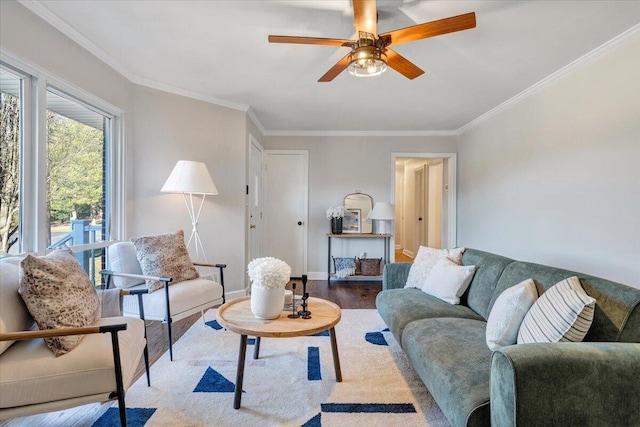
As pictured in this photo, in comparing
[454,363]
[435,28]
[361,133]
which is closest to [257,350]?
[454,363]

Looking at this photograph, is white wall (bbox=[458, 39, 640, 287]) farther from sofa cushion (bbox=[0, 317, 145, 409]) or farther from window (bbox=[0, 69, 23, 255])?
window (bbox=[0, 69, 23, 255])

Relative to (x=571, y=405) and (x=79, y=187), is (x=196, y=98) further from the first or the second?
(x=571, y=405)

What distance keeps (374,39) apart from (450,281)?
178cm

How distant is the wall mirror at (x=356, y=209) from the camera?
5.33 m

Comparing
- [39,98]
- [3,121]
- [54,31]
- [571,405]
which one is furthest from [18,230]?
[571,405]

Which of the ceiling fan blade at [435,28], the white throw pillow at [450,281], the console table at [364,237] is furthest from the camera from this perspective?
the console table at [364,237]

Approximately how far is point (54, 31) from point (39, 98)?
0.52m

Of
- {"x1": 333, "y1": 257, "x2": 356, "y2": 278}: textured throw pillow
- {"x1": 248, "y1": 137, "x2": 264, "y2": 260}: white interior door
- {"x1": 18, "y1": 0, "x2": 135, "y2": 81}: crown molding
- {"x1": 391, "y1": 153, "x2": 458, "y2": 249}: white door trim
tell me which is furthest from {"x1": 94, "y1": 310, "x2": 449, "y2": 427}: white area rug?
{"x1": 391, "y1": 153, "x2": 458, "y2": 249}: white door trim

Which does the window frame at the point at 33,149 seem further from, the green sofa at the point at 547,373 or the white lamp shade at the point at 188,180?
the green sofa at the point at 547,373

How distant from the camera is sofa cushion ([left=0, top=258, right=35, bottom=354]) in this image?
143 centimetres

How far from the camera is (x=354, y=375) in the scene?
86.2 inches

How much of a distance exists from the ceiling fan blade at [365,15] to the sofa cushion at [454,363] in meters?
1.82

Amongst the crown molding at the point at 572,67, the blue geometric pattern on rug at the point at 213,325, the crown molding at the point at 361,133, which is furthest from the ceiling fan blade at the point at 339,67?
the crown molding at the point at 361,133

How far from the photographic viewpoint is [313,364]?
2.34m
